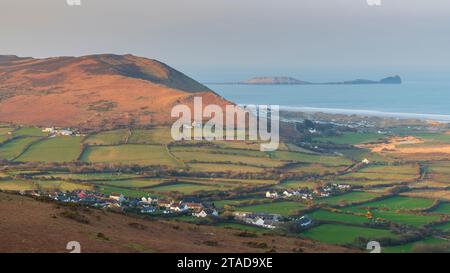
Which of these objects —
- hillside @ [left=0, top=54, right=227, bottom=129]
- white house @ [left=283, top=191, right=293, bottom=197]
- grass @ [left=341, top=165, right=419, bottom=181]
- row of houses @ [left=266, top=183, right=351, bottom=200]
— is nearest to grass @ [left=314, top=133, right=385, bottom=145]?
hillside @ [left=0, top=54, right=227, bottom=129]

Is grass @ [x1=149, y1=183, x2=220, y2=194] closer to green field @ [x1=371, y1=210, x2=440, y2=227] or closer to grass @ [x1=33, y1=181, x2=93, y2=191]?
grass @ [x1=33, y1=181, x2=93, y2=191]

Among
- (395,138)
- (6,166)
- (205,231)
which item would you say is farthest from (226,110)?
(205,231)

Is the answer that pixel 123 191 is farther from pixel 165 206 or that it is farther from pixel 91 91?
→ pixel 91 91

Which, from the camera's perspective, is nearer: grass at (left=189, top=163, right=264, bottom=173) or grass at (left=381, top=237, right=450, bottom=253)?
grass at (left=381, top=237, right=450, bottom=253)

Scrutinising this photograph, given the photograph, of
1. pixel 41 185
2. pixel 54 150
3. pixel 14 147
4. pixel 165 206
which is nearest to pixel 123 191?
Result: pixel 41 185

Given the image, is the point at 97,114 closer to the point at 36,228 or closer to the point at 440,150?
the point at 440,150

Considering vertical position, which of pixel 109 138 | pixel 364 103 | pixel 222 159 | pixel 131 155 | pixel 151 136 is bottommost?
pixel 222 159
